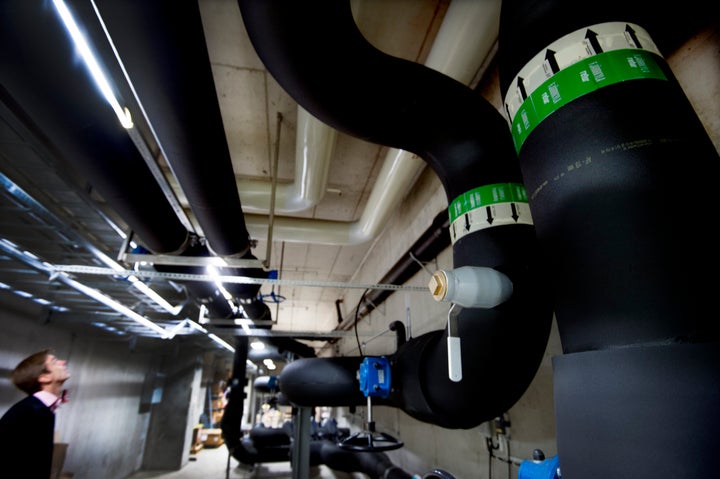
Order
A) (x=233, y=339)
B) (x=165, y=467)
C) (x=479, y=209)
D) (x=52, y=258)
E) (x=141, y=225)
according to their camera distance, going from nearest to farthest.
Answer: (x=479, y=209) < (x=141, y=225) < (x=52, y=258) < (x=233, y=339) < (x=165, y=467)

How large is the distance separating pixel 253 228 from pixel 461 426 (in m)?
1.76

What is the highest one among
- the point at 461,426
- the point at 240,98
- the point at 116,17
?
the point at 240,98

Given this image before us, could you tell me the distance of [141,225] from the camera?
119 centimetres

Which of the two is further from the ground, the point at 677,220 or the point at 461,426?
A: the point at 677,220

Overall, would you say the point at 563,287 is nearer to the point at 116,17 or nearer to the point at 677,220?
the point at 677,220

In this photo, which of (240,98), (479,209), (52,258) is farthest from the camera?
(52,258)

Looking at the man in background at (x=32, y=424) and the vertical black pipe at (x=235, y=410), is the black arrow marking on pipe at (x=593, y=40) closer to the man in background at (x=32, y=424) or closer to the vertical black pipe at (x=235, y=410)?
the man in background at (x=32, y=424)

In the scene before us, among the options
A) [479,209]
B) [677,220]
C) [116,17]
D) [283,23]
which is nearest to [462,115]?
[479,209]

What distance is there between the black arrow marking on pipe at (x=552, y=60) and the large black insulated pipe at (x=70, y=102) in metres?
0.89

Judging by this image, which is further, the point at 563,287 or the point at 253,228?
the point at 253,228

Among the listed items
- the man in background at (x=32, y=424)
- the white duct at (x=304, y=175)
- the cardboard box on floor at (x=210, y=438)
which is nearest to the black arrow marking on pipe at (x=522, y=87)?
the white duct at (x=304, y=175)

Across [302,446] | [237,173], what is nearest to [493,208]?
[237,173]

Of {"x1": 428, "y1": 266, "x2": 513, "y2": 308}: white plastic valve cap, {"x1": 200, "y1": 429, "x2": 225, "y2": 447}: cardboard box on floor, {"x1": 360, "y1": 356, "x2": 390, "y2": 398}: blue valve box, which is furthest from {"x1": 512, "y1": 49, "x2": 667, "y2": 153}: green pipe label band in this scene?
{"x1": 200, "y1": 429, "x2": 225, "y2": 447}: cardboard box on floor

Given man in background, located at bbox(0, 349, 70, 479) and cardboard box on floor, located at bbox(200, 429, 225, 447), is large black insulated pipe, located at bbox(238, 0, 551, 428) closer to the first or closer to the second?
man in background, located at bbox(0, 349, 70, 479)
